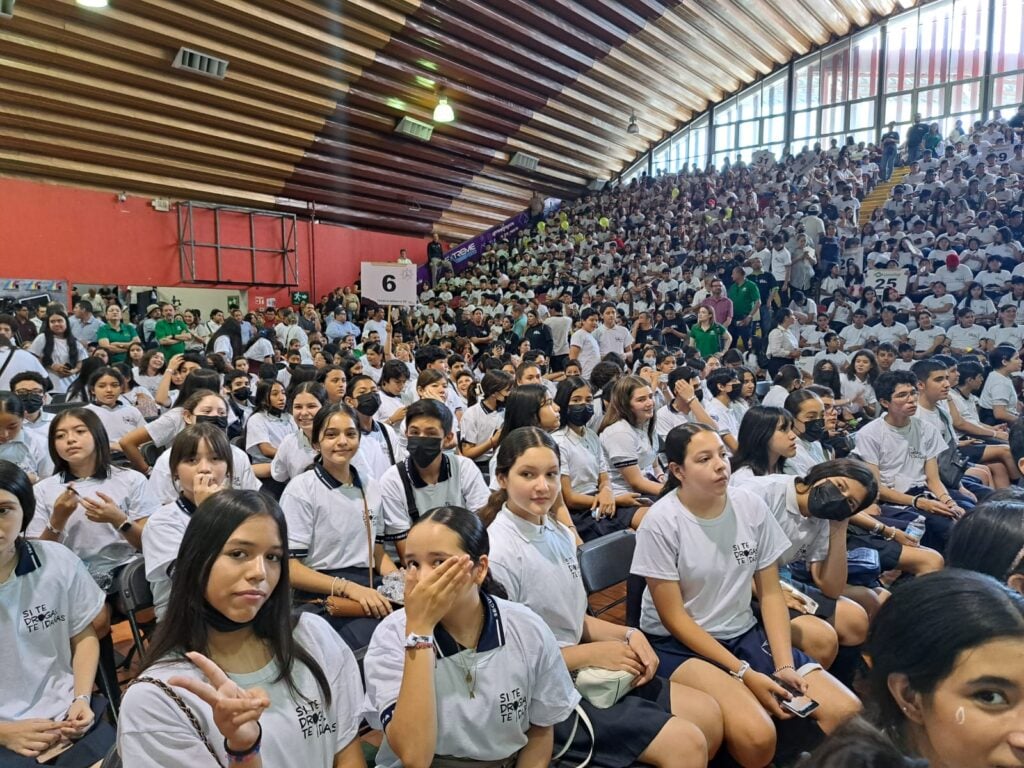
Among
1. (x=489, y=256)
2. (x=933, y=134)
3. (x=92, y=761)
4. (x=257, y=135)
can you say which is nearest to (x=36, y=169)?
(x=257, y=135)

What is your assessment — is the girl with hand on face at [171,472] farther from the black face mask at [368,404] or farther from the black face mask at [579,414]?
the black face mask at [579,414]

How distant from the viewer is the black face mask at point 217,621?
1.50 meters

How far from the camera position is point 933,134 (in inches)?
607

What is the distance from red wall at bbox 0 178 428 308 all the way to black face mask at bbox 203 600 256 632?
12.5 m

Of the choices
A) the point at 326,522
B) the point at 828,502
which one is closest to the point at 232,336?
the point at 326,522

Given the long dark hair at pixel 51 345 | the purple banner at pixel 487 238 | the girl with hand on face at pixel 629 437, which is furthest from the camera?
the purple banner at pixel 487 238

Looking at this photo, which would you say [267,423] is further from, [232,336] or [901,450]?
[232,336]

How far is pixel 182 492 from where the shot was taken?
272 cm

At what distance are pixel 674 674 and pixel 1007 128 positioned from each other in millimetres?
16441

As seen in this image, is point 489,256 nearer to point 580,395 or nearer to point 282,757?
point 580,395

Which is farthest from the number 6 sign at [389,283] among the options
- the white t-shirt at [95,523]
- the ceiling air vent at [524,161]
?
the white t-shirt at [95,523]

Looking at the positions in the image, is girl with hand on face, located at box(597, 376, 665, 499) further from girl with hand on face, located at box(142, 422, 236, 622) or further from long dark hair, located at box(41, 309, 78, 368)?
long dark hair, located at box(41, 309, 78, 368)

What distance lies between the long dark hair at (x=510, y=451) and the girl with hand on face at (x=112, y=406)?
3.23 meters

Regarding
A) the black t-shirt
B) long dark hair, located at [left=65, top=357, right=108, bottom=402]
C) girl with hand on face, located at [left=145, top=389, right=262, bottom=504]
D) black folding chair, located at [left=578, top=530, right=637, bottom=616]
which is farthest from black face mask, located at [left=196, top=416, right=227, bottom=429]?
the black t-shirt
